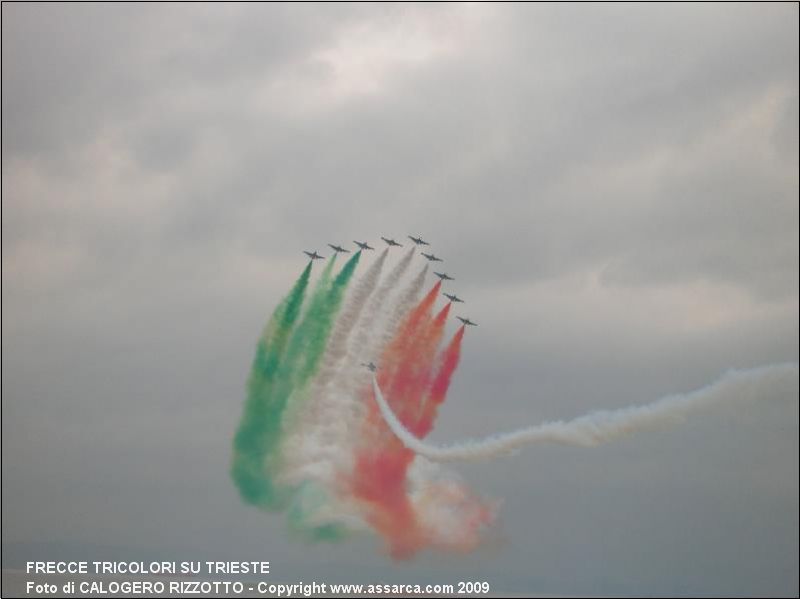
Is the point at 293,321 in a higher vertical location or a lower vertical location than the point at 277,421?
higher

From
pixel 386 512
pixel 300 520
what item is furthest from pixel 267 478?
pixel 386 512

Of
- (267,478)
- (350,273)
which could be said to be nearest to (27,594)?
(267,478)

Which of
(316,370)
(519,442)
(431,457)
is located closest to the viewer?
(519,442)

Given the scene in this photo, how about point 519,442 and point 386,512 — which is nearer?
point 519,442

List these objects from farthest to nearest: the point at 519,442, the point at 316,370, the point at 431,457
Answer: the point at 316,370
the point at 431,457
the point at 519,442

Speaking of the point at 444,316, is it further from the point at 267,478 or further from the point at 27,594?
the point at 27,594

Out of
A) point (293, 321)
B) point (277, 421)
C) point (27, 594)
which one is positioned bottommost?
point (27, 594)
